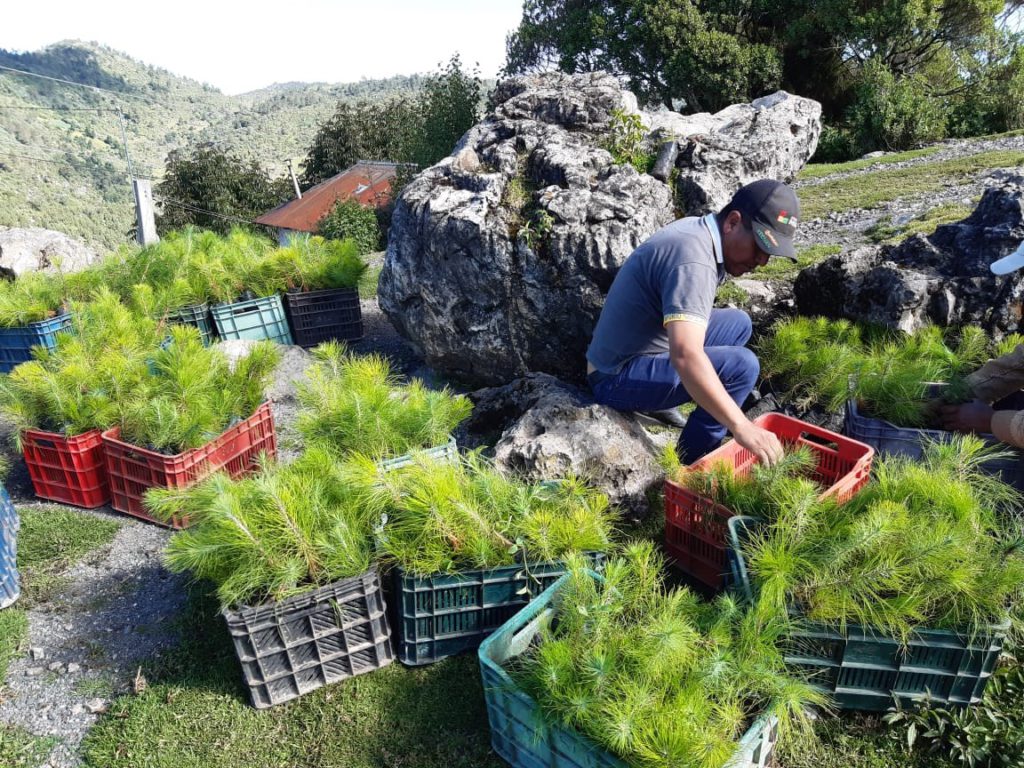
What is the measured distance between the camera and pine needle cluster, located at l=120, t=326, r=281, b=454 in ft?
13.5

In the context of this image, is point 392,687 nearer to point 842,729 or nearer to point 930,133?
point 842,729

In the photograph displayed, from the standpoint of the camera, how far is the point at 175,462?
399 centimetres

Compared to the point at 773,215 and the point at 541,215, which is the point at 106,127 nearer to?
the point at 541,215

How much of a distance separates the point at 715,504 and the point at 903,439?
1.51 metres

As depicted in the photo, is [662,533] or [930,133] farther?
[930,133]

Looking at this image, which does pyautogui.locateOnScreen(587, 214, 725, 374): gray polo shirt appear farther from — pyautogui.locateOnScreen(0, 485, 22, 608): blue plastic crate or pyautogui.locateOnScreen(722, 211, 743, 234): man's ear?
pyautogui.locateOnScreen(0, 485, 22, 608): blue plastic crate

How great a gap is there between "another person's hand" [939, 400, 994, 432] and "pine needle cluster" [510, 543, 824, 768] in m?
2.05

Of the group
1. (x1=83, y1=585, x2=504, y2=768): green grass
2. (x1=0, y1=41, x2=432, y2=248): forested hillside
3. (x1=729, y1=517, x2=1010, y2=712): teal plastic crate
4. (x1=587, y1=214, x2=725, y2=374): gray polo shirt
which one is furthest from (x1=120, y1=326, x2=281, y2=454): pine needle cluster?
(x1=0, y1=41, x2=432, y2=248): forested hillside

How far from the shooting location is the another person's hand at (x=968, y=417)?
12.1 feet

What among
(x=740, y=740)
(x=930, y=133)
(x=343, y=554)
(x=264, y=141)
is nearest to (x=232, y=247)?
(x=343, y=554)

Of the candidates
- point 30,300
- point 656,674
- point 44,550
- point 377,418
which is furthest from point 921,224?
point 30,300

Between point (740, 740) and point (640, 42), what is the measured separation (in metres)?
24.7

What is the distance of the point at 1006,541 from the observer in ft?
8.52

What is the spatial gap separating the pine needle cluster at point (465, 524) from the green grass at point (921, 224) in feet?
20.5
